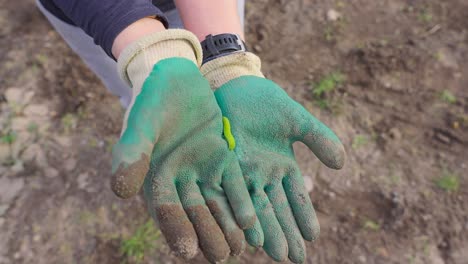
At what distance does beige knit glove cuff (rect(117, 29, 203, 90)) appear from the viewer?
3.87ft

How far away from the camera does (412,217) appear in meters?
2.07

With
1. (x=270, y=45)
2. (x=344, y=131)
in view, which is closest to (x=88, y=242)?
(x=344, y=131)

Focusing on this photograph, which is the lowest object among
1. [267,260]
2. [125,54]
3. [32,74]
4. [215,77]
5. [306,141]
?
[267,260]

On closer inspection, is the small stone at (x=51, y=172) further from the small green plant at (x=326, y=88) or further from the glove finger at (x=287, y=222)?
the small green plant at (x=326, y=88)

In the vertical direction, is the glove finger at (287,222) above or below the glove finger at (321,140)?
below

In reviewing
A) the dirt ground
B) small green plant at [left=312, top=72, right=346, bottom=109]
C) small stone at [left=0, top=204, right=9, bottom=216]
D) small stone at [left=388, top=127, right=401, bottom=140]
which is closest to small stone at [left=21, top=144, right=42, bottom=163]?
the dirt ground

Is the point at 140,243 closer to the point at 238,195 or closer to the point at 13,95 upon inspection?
the point at 238,195

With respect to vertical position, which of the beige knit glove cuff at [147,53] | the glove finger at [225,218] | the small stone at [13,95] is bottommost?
the small stone at [13,95]

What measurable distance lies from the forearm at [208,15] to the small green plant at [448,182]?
1.47 m

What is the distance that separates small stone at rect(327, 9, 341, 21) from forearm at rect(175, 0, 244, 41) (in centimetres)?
165

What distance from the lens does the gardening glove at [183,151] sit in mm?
1124

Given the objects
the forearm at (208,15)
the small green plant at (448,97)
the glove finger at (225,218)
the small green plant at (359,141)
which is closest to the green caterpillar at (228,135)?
the glove finger at (225,218)

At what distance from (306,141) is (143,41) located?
642 millimetres

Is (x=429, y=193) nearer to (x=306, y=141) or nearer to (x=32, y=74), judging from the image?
(x=306, y=141)
